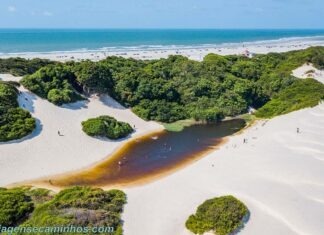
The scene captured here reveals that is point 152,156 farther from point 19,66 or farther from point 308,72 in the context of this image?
point 308,72

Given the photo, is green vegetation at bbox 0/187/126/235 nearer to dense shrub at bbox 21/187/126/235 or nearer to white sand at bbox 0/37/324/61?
dense shrub at bbox 21/187/126/235

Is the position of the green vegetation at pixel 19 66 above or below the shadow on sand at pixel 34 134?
above

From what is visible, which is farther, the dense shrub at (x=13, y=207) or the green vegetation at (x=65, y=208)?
the dense shrub at (x=13, y=207)

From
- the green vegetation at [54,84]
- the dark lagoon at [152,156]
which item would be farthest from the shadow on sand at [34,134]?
the dark lagoon at [152,156]

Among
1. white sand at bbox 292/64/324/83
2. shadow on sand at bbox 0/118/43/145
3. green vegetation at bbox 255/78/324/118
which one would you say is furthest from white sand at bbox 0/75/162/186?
white sand at bbox 292/64/324/83

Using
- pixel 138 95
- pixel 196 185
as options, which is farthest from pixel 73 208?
pixel 138 95

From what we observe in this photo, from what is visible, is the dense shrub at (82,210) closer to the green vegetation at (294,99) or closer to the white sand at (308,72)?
the green vegetation at (294,99)
